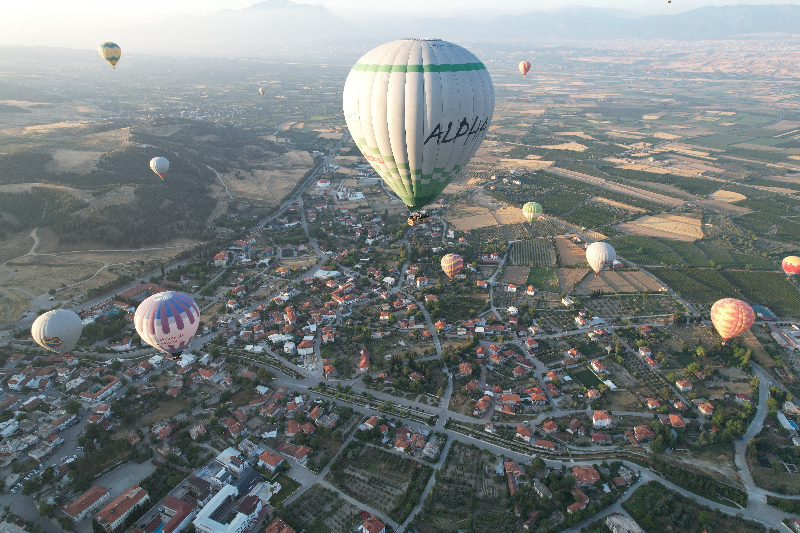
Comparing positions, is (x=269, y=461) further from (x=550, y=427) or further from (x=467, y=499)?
(x=550, y=427)

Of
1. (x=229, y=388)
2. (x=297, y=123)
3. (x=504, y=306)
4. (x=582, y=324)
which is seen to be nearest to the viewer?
(x=229, y=388)

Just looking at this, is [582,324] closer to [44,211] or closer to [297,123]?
[44,211]

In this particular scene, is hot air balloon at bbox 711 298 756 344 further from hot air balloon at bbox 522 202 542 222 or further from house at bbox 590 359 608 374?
hot air balloon at bbox 522 202 542 222

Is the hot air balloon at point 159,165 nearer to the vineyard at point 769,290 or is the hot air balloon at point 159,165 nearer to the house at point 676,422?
the house at point 676,422

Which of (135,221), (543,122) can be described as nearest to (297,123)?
(543,122)

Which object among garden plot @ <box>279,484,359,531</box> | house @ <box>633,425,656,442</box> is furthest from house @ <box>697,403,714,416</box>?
garden plot @ <box>279,484,359,531</box>
